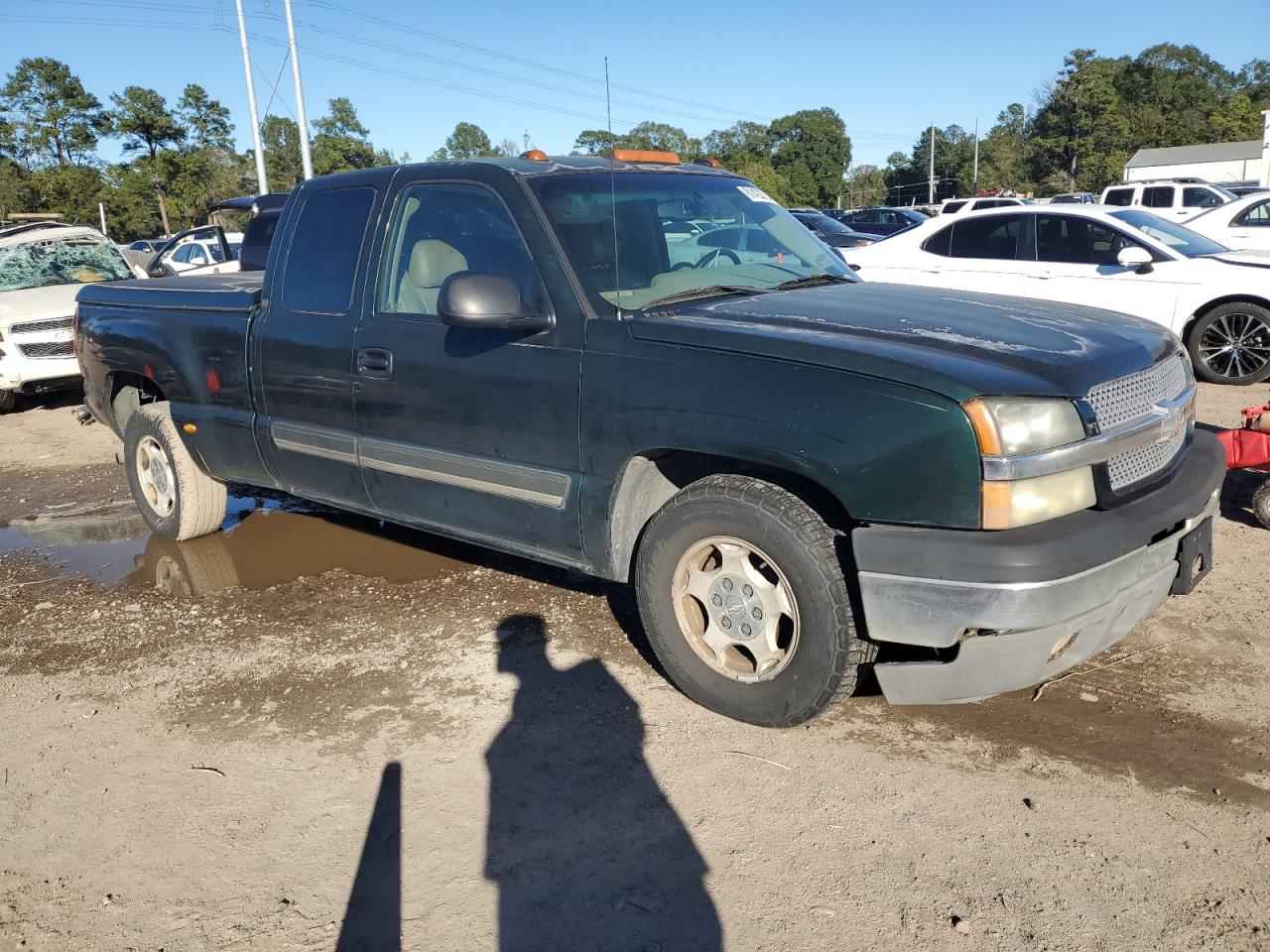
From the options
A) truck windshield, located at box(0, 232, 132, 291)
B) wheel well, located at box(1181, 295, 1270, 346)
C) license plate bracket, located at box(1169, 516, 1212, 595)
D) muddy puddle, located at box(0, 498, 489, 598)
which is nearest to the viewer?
license plate bracket, located at box(1169, 516, 1212, 595)

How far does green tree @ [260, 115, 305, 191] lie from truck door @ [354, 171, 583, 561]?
54.8 metres

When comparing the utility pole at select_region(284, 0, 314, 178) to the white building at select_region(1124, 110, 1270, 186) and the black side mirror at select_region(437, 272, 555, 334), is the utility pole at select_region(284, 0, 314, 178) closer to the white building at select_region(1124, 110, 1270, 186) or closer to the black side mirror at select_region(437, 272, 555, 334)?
the black side mirror at select_region(437, 272, 555, 334)

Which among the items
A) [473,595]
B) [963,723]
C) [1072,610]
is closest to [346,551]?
[473,595]

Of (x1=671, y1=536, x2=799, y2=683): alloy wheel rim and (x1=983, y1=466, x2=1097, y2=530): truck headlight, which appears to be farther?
(x1=671, y1=536, x2=799, y2=683): alloy wheel rim

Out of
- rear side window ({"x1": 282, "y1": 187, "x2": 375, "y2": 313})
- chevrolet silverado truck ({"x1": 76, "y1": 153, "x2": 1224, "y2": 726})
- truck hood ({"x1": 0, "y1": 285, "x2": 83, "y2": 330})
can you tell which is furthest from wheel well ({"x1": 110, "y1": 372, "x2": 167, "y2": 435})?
truck hood ({"x1": 0, "y1": 285, "x2": 83, "y2": 330})

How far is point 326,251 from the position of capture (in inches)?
181

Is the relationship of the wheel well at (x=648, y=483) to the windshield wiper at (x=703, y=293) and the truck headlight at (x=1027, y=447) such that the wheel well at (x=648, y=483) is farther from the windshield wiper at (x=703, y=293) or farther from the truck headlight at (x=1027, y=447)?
the truck headlight at (x=1027, y=447)

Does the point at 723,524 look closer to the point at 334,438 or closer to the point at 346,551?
the point at 334,438

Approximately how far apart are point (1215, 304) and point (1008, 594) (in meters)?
7.43

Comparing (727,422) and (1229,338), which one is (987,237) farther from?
(727,422)

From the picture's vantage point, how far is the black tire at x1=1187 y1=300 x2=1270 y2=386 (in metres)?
8.61

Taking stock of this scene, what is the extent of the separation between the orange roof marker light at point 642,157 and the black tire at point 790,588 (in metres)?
1.74

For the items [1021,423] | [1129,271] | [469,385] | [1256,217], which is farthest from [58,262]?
[1256,217]

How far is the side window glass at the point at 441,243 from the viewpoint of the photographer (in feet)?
12.8
